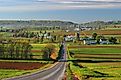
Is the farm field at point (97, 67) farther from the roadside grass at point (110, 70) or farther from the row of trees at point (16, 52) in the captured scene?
the row of trees at point (16, 52)

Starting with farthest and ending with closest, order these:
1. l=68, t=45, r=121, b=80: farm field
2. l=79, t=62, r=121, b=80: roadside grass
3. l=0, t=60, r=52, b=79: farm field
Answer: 1. l=0, t=60, r=52, b=79: farm field
2. l=68, t=45, r=121, b=80: farm field
3. l=79, t=62, r=121, b=80: roadside grass

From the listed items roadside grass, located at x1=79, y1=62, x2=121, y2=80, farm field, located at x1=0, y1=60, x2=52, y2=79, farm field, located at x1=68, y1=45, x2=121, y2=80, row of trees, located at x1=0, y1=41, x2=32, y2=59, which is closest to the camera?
roadside grass, located at x1=79, y1=62, x2=121, y2=80

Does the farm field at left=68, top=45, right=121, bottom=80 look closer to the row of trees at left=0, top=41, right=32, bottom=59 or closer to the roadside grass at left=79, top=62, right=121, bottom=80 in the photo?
the roadside grass at left=79, top=62, right=121, bottom=80

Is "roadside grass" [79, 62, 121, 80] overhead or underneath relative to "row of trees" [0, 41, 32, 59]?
overhead

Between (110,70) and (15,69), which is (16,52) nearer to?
(15,69)

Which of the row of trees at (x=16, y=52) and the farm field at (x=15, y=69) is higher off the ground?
the farm field at (x=15, y=69)

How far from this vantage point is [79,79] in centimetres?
4562

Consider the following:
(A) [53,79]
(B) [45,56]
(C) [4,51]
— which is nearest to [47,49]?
(B) [45,56]

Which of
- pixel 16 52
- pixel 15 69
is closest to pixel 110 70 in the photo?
pixel 15 69

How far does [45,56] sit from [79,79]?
85.3 metres

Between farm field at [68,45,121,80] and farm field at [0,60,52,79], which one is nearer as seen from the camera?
farm field at [68,45,121,80]

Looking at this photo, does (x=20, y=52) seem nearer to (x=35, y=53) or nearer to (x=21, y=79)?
(x=35, y=53)

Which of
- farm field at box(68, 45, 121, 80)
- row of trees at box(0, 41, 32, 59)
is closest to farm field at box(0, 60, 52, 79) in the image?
farm field at box(68, 45, 121, 80)

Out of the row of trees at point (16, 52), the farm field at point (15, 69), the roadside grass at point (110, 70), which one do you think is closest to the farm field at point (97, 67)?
the roadside grass at point (110, 70)
